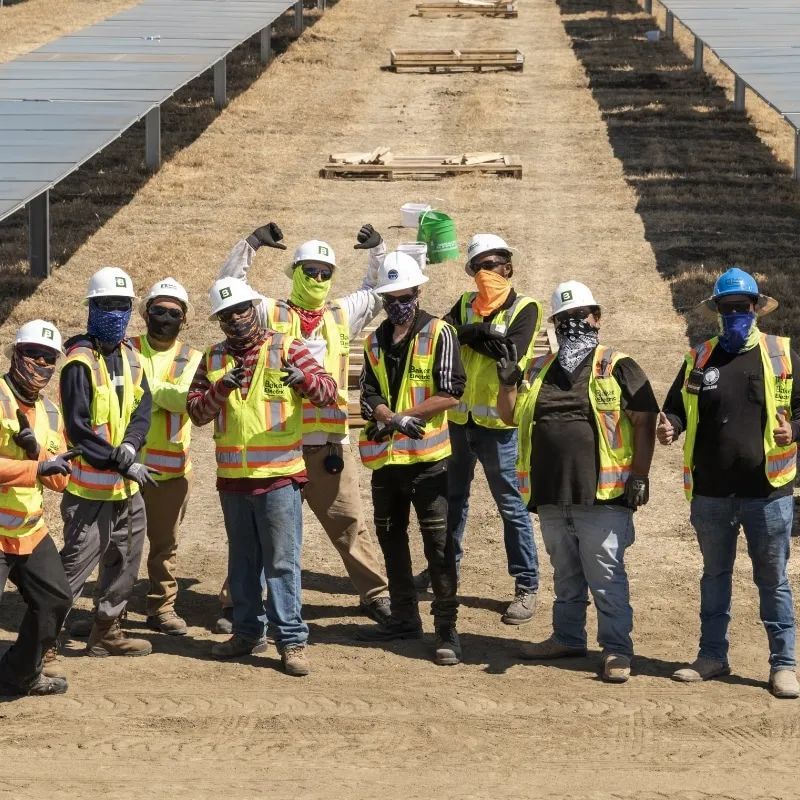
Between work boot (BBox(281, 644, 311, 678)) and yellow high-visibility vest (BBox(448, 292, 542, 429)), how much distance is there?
1789 millimetres

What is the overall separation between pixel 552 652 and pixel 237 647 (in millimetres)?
1877

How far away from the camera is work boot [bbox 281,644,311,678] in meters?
8.86

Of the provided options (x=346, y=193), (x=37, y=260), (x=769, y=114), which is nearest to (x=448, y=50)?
(x=769, y=114)

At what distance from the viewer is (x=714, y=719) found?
823 centimetres

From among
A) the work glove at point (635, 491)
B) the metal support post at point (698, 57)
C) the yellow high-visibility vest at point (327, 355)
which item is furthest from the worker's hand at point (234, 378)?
the metal support post at point (698, 57)

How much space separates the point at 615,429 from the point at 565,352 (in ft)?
1.72

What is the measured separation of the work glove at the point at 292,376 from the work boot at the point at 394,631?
182 centimetres

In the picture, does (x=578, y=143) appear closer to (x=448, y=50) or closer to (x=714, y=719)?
(x=448, y=50)

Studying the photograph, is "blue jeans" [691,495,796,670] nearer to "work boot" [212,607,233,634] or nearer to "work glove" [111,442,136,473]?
"work boot" [212,607,233,634]

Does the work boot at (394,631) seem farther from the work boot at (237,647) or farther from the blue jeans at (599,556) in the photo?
the blue jeans at (599,556)

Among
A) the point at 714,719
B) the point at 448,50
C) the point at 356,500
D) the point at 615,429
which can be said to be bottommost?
the point at 714,719

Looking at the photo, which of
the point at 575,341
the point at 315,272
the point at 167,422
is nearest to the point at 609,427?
the point at 575,341

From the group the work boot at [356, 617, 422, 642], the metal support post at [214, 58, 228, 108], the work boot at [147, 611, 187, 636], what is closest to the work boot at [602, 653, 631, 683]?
the work boot at [356, 617, 422, 642]

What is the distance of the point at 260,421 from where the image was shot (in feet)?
28.5
